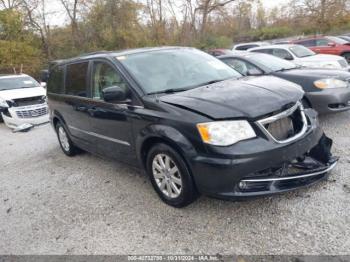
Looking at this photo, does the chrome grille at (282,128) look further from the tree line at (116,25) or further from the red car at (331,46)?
the tree line at (116,25)

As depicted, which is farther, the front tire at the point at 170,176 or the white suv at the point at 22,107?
the white suv at the point at 22,107

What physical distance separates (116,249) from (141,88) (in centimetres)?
167

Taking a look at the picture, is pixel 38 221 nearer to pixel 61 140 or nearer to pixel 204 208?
pixel 204 208

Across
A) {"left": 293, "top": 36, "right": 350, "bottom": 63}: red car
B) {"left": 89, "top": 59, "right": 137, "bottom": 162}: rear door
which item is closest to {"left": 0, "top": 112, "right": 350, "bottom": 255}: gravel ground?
{"left": 89, "top": 59, "right": 137, "bottom": 162}: rear door

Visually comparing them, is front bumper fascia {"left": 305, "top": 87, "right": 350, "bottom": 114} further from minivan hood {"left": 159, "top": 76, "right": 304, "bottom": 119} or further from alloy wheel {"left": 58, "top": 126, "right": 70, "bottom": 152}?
alloy wheel {"left": 58, "top": 126, "right": 70, "bottom": 152}

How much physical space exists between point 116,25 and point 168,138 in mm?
21528

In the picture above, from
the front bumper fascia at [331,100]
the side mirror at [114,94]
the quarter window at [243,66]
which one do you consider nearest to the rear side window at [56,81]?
the side mirror at [114,94]

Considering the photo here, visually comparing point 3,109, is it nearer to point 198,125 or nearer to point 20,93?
point 20,93

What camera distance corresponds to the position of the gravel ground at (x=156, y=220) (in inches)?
103

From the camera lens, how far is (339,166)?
3703 mm

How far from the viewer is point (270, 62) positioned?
251 inches

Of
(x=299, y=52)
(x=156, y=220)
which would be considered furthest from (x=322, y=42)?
(x=156, y=220)

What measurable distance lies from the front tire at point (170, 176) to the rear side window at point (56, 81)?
268 cm

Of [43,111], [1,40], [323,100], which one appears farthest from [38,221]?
[1,40]
